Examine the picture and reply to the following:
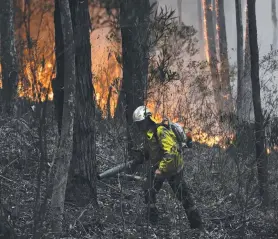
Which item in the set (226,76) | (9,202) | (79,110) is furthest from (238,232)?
(226,76)

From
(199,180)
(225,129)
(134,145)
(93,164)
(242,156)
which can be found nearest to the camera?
(93,164)

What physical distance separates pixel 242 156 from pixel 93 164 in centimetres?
414


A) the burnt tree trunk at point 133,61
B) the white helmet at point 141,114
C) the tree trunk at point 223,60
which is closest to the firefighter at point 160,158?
the white helmet at point 141,114

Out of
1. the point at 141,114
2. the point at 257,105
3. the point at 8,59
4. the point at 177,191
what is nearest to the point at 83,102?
the point at 141,114

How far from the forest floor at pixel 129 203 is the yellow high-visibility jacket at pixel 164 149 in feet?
1.75

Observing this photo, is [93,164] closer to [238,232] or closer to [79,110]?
[79,110]

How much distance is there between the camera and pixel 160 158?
742cm

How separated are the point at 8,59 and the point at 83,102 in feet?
15.4

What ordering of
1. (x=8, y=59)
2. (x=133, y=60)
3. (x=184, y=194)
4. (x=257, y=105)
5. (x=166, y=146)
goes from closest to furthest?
(x=166, y=146) → (x=184, y=194) → (x=257, y=105) → (x=133, y=60) → (x=8, y=59)

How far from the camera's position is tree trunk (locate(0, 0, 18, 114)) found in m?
11.1

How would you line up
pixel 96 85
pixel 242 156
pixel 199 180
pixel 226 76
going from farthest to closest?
pixel 226 76, pixel 96 85, pixel 242 156, pixel 199 180

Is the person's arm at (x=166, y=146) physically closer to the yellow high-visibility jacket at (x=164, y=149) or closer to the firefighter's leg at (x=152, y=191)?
the yellow high-visibility jacket at (x=164, y=149)

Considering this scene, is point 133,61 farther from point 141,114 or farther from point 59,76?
point 141,114

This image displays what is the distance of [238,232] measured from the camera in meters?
8.12
